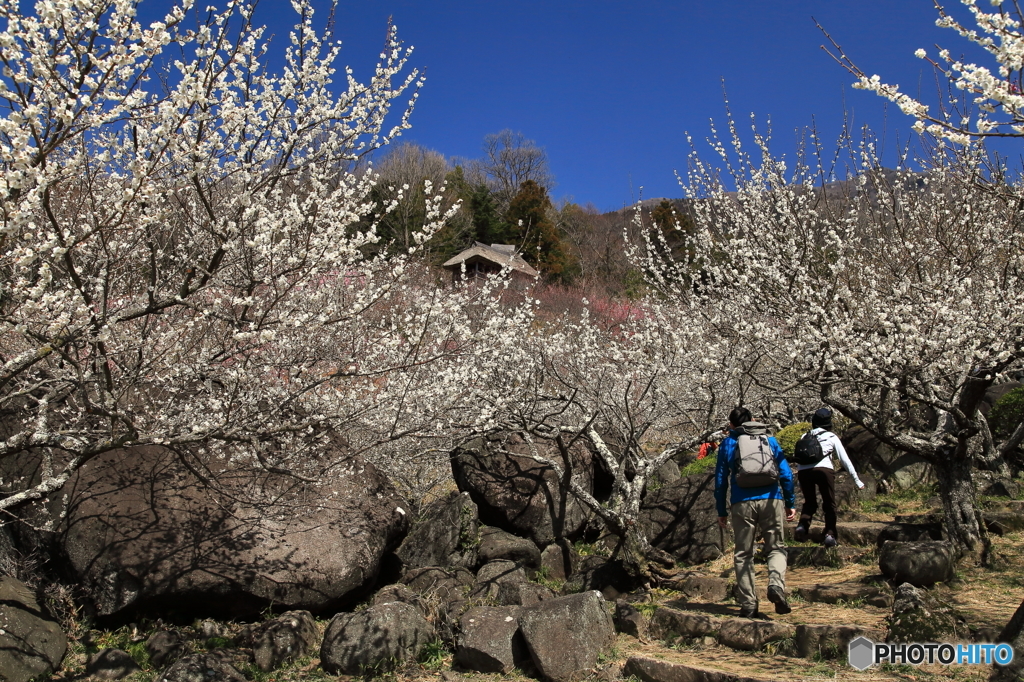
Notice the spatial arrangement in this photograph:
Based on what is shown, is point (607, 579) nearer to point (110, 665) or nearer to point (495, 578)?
point (495, 578)

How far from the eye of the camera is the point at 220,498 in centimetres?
648

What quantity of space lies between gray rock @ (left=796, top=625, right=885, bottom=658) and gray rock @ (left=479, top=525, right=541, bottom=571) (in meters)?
3.52

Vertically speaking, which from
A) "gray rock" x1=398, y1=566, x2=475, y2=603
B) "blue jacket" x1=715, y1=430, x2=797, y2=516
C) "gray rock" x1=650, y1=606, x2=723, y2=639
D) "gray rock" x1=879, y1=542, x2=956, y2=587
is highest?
"blue jacket" x1=715, y1=430, x2=797, y2=516

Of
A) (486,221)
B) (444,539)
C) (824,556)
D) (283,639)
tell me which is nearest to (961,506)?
(824,556)

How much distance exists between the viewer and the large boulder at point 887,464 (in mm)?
10258

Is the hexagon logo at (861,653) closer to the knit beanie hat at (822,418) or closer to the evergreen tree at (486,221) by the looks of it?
the knit beanie hat at (822,418)

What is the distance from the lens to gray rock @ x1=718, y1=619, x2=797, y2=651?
197 inches

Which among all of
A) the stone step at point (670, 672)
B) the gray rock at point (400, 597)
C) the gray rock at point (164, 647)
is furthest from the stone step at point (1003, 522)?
the gray rock at point (164, 647)

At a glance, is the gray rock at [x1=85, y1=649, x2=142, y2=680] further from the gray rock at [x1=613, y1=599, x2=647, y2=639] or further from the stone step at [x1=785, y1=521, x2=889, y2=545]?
the stone step at [x1=785, y1=521, x2=889, y2=545]

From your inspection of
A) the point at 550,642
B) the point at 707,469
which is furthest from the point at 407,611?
the point at 707,469

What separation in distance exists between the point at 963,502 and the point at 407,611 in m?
5.40

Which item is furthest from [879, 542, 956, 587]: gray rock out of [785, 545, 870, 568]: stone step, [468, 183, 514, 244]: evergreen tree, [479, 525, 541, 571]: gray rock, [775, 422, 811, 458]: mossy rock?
[468, 183, 514, 244]: evergreen tree

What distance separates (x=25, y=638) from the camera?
16.0 ft

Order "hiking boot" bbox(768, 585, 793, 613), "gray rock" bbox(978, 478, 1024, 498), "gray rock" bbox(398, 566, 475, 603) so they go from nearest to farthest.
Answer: "hiking boot" bbox(768, 585, 793, 613), "gray rock" bbox(398, 566, 475, 603), "gray rock" bbox(978, 478, 1024, 498)
